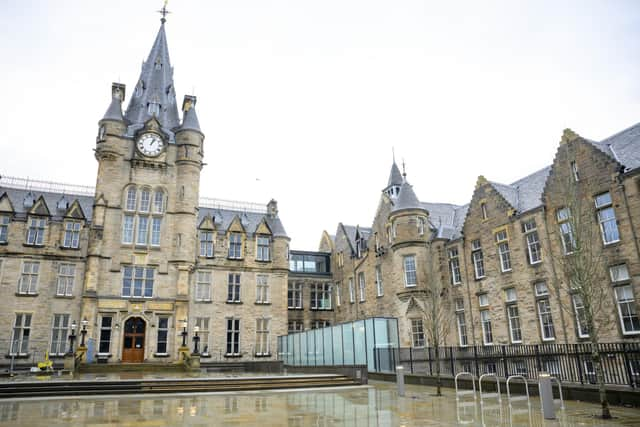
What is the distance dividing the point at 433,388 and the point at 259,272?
24.0 meters

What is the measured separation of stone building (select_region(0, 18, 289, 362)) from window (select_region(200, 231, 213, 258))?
0.30 feet

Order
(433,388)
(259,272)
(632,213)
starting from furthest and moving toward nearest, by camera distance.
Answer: (259,272) → (632,213) → (433,388)

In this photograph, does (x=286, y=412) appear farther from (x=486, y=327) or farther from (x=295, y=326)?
(x=295, y=326)

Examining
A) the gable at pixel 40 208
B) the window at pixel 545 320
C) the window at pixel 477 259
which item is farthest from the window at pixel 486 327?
the gable at pixel 40 208

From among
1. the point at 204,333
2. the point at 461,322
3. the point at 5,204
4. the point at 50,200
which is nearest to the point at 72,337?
the point at 204,333

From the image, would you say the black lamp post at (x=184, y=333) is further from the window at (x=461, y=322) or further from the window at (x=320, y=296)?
the window at (x=461, y=322)

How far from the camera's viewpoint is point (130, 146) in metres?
39.8

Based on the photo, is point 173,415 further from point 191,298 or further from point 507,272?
point 191,298

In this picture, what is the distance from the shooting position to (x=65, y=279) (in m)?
36.0

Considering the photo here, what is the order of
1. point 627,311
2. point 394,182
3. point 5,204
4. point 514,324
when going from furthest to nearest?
point 394,182 < point 5,204 < point 514,324 < point 627,311

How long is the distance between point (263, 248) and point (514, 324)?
22487 mm

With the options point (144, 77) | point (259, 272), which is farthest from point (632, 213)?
point (144, 77)

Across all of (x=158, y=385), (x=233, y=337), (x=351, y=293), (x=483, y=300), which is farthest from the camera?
(x=351, y=293)

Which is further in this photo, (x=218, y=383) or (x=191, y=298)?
(x=191, y=298)
